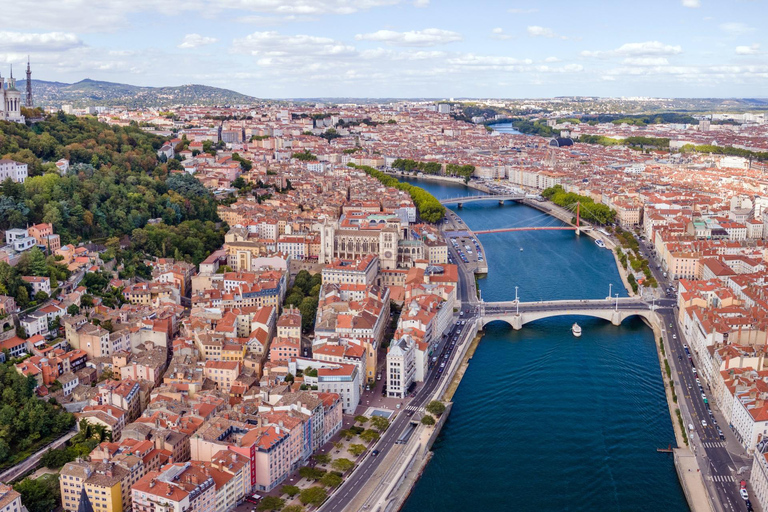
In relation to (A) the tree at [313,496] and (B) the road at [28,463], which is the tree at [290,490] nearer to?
(A) the tree at [313,496]

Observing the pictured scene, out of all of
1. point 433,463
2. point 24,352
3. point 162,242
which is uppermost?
point 162,242

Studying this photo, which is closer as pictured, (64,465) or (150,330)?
(64,465)

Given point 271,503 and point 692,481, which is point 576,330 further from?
point 271,503

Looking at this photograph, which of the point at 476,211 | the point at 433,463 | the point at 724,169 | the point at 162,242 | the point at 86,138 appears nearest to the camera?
the point at 433,463

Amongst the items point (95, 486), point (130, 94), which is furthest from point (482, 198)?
point (130, 94)

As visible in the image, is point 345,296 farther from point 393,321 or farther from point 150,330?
point 150,330

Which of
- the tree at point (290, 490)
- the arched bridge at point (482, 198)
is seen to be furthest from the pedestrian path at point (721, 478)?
the arched bridge at point (482, 198)

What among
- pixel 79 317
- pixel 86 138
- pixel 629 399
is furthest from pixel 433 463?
pixel 86 138
